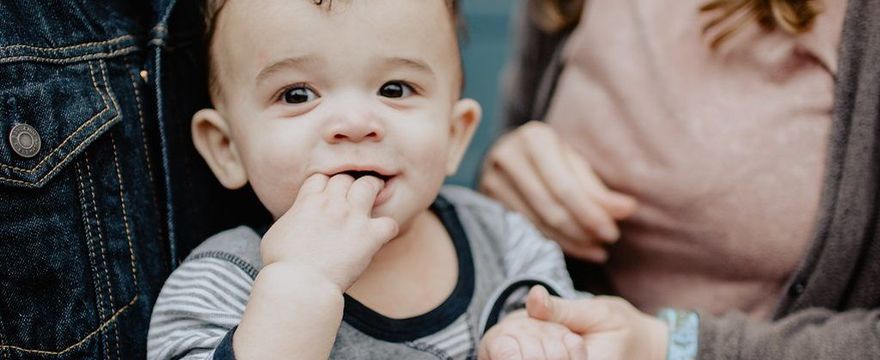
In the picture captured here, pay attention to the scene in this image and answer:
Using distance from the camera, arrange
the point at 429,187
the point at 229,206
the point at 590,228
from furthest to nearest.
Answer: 1. the point at 590,228
2. the point at 229,206
3. the point at 429,187

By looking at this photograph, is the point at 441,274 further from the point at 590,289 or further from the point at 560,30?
the point at 560,30

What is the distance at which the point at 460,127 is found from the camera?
44.3 inches

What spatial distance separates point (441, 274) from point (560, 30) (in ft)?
2.08

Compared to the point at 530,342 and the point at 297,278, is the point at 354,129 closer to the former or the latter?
the point at 297,278

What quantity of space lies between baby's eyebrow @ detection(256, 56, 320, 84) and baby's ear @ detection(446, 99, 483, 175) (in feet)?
0.75

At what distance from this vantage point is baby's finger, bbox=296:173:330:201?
2.96 ft

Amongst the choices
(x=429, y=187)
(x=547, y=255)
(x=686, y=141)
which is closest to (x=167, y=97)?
(x=429, y=187)

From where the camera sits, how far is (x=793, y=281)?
1120 millimetres

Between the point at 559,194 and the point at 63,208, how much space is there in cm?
67

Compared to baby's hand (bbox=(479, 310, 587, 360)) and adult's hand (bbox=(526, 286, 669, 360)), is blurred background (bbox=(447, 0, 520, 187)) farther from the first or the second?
baby's hand (bbox=(479, 310, 587, 360))

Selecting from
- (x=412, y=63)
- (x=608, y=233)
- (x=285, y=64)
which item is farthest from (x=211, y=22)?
(x=608, y=233)

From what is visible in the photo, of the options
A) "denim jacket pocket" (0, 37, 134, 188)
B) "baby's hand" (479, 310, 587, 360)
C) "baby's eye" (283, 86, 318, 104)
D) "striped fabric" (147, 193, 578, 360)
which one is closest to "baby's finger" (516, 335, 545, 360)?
"baby's hand" (479, 310, 587, 360)

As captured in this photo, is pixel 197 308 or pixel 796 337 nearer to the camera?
pixel 197 308

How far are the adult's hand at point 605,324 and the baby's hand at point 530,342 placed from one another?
2cm
